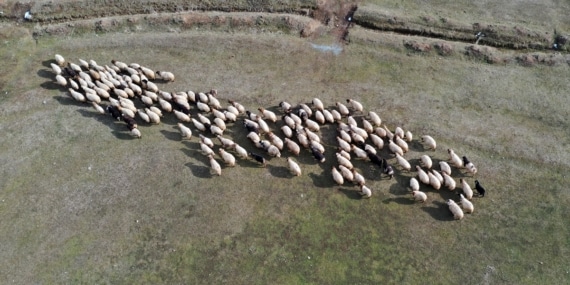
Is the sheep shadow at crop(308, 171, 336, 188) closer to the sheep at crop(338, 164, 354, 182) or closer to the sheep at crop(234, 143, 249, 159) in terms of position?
the sheep at crop(338, 164, 354, 182)

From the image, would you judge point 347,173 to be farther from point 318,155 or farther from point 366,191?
point 318,155

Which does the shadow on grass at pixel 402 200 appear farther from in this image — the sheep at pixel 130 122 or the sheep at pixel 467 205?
the sheep at pixel 130 122

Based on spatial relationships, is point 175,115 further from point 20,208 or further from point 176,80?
point 20,208

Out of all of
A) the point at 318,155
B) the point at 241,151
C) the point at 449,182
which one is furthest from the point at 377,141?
the point at 241,151

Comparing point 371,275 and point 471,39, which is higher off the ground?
point 471,39

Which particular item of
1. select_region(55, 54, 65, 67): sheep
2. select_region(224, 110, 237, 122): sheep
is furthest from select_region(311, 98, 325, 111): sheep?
select_region(55, 54, 65, 67): sheep

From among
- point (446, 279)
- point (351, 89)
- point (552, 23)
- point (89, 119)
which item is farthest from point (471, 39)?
point (89, 119)
